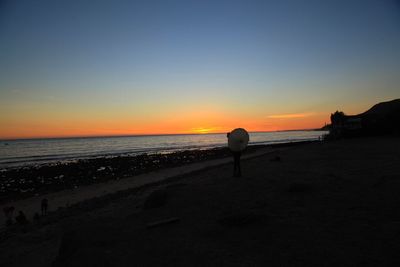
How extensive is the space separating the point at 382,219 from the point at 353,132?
39.2 metres

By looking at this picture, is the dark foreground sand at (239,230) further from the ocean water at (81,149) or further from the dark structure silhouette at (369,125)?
the ocean water at (81,149)

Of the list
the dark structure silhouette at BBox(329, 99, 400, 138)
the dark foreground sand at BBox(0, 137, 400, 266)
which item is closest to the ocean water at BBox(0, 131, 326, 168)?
the dark structure silhouette at BBox(329, 99, 400, 138)

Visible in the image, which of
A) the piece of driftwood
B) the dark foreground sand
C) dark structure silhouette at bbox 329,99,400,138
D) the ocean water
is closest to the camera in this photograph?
the dark foreground sand

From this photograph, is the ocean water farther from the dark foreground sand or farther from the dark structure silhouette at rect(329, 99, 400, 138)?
the dark foreground sand

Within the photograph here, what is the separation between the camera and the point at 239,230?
7176 mm

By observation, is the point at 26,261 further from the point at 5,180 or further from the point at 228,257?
the point at 5,180

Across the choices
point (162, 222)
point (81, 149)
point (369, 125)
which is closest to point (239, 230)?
point (162, 222)

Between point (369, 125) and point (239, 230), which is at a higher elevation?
point (369, 125)

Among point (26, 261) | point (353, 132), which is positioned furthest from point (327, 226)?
point (353, 132)

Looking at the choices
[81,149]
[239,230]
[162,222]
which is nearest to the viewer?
[239,230]

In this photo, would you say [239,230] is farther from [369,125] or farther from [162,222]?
[369,125]

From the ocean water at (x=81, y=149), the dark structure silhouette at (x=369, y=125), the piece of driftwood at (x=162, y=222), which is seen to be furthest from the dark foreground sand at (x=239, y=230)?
the ocean water at (x=81, y=149)

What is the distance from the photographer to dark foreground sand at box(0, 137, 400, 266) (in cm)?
580

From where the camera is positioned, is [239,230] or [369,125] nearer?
[239,230]
